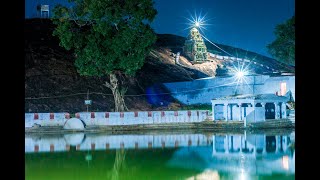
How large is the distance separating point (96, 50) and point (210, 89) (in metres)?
8.36

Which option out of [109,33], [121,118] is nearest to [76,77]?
[109,33]

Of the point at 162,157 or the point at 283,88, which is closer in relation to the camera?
the point at 162,157

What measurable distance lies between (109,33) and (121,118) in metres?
3.74

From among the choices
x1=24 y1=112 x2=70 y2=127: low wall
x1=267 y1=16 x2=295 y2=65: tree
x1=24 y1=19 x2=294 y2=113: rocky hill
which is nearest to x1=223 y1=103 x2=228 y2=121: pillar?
x1=24 y1=19 x2=294 y2=113: rocky hill

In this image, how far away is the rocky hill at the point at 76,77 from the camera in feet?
75.8

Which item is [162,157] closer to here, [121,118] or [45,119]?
[121,118]

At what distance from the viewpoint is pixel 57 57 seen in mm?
27672

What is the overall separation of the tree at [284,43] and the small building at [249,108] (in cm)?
825

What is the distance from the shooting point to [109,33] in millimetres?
18969

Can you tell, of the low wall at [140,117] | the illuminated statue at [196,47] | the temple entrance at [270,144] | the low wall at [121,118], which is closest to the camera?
the temple entrance at [270,144]

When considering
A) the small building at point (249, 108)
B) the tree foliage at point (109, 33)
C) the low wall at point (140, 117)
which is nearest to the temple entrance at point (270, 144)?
the small building at point (249, 108)

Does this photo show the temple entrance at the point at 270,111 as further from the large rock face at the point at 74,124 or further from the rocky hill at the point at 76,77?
the large rock face at the point at 74,124
